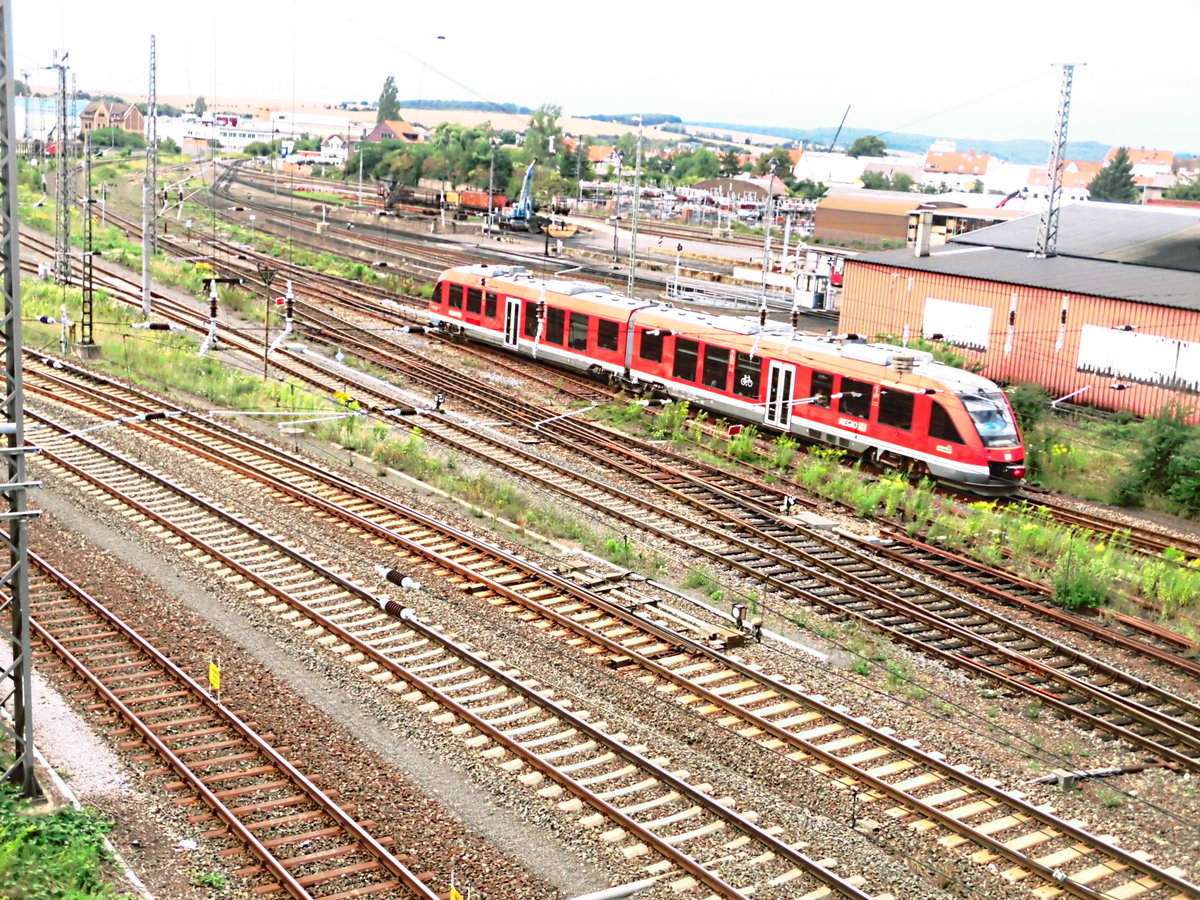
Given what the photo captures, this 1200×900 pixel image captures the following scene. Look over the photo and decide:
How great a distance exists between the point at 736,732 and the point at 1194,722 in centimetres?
540

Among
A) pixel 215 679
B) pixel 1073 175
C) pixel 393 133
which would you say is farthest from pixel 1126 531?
pixel 1073 175

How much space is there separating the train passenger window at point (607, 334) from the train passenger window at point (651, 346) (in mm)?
922

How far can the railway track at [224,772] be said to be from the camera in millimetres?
10352

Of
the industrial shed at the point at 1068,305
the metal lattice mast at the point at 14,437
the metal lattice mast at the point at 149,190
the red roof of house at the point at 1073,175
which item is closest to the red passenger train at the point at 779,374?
the industrial shed at the point at 1068,305

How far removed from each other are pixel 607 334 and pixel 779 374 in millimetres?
5858

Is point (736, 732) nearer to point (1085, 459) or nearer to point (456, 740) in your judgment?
point (456, 740)

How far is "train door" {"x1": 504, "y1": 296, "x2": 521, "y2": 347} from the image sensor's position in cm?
3316

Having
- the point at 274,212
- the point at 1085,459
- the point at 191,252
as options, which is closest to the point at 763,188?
the point at 274,212

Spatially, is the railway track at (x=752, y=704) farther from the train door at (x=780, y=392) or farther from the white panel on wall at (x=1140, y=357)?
Result: the white panel on wall at (x=1140, y=357)

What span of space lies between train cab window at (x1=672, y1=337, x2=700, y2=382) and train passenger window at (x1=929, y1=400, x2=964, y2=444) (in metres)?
6.37

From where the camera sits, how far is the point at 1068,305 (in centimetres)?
3400

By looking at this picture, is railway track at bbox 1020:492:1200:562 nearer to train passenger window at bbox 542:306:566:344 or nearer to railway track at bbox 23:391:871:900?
railway track at bbox 23:391:871:900

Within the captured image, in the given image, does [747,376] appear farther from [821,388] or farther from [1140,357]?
[1140,357]

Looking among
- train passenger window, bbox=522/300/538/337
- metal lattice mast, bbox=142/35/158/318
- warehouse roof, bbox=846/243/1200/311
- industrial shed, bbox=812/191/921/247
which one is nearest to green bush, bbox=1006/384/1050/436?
warehouse roof, bbox=846/243/1200/311
